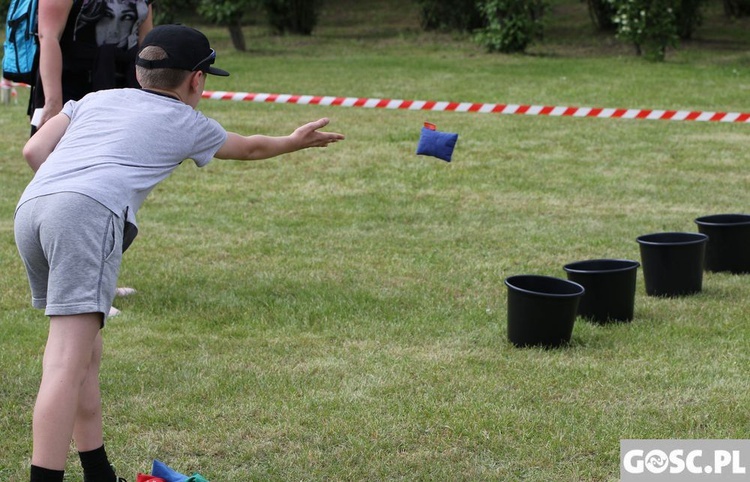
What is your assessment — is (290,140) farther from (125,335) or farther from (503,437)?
(125,335)

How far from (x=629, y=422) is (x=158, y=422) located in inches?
78.8

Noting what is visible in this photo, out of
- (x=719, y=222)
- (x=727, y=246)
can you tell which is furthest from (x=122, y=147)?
(x=719, y=222)

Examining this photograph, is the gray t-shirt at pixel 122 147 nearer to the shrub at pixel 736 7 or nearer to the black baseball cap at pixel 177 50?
the black baseball cap at pixel 177 50

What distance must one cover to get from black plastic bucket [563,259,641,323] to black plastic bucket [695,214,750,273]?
1.35 metres

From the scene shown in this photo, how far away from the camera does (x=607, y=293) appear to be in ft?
19.7

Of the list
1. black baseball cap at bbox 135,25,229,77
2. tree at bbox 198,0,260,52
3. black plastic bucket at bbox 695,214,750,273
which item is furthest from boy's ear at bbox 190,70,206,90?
tree at bbox 198,0,260,52

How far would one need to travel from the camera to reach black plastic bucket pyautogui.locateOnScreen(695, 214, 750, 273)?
715 centimetres

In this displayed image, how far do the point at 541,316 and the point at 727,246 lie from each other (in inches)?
90.1

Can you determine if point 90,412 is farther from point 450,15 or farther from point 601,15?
point 450,15

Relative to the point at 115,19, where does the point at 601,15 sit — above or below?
below

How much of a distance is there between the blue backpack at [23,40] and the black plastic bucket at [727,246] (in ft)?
14.1

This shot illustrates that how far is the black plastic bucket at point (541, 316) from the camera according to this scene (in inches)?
215

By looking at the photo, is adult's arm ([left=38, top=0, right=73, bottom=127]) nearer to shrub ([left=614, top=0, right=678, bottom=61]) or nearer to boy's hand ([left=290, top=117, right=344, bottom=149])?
boy's hand ([left=290, top=117, right=344, bottom=149])
